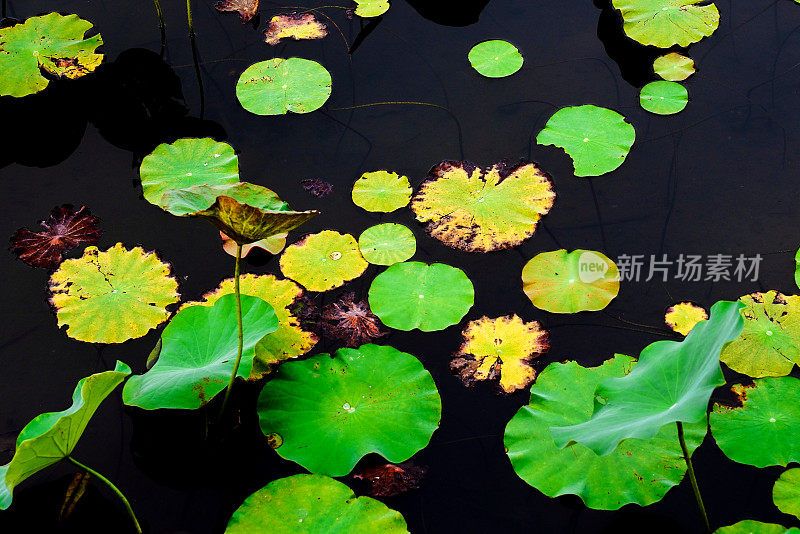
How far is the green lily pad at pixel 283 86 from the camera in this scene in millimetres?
3203

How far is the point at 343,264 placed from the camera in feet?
8.45

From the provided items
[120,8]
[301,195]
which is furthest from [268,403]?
[120,8]

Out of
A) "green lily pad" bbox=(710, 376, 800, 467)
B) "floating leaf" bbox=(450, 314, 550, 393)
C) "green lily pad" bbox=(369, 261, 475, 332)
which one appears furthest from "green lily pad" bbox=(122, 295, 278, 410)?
"green lily pad" bbox=(710, 376, 800, 467)

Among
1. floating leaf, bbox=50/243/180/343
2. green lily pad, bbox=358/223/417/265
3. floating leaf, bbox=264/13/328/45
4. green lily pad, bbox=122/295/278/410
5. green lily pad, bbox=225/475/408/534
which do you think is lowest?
green lily pad, bbox=225/475/408/534

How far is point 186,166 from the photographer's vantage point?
2865 millimetres

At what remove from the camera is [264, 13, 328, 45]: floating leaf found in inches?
142

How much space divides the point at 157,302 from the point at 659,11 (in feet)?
9.71

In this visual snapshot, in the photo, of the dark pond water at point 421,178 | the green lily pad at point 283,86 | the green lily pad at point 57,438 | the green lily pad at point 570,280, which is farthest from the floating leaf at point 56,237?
the green lily pad at point 570,280

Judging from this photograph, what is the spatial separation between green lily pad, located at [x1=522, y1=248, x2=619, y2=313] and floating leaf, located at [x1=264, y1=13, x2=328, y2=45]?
1927mm

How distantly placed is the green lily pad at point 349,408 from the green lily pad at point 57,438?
0.53m

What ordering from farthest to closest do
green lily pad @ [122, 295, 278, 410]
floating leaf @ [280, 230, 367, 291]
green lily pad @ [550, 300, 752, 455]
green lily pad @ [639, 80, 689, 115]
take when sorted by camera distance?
green lily pad @ [639, 80, 689, 115], floating leaf @ [280, 230, 367, 291], green lily pad @ [122, 295, 278, 410], green lily pad @ [550, 300, 752, 455]

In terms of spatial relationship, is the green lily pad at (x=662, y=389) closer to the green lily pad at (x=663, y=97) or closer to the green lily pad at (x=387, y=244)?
the green lily pad at (x=387, y=244)

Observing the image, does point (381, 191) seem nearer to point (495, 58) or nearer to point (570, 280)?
point (570, 280)

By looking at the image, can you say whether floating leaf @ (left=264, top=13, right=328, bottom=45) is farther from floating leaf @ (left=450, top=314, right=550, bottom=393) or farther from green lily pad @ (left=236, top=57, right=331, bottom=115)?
floating leaf @ (left=450, top=314, right=550, bottom=393)
